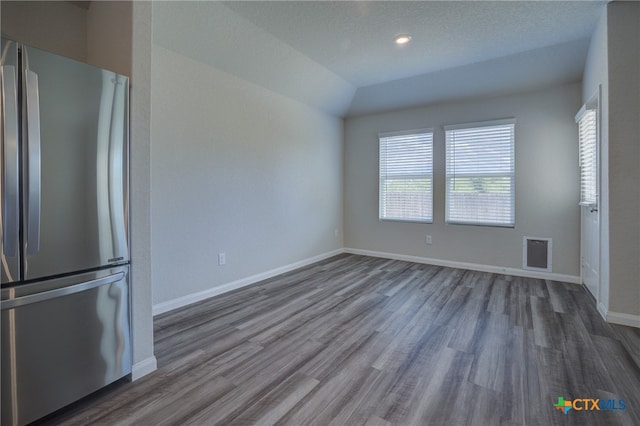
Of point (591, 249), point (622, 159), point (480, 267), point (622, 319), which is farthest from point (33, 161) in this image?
point (480, 267)

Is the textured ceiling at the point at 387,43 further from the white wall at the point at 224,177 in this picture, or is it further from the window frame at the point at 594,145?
the window frame at the point at 594,145

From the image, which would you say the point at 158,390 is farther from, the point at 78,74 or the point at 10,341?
the point at 78,74

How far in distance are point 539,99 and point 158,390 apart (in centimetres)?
515

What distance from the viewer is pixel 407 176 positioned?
5066 millimetres

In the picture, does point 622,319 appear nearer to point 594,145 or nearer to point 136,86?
point 594,145

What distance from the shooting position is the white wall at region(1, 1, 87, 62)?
80.0 inches

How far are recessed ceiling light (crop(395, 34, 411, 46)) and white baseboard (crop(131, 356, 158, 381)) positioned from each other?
3644 mm

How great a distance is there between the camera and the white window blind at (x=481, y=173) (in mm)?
4215

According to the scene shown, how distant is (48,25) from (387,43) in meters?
3.01

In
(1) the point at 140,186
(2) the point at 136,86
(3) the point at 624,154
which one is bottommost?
(1) the point at 140,186

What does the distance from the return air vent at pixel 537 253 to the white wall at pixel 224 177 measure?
306cm

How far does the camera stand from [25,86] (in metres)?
1.37

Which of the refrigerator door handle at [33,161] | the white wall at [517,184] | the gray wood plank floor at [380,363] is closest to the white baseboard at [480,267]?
the white wall at [517,184]

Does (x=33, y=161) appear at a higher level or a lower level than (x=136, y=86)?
lower
